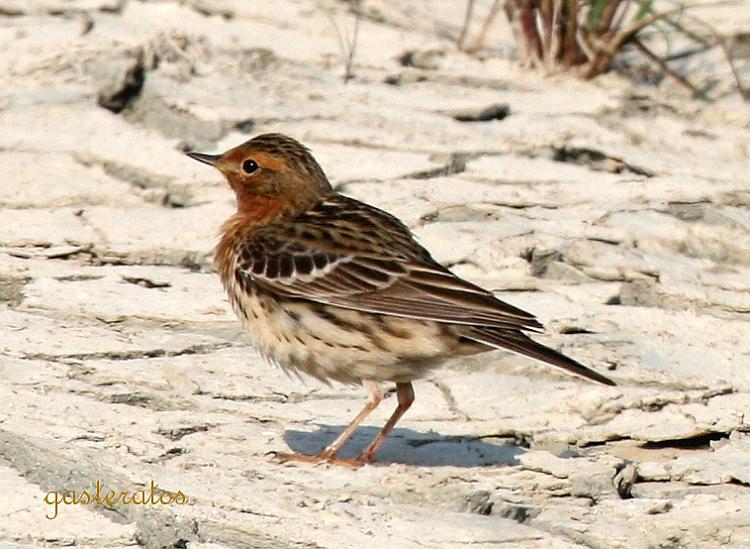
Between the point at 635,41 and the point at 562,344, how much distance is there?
115 inches

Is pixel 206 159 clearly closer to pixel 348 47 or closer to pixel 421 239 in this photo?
pixel 421 239

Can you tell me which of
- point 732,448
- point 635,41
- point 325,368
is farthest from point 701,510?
point 635,41

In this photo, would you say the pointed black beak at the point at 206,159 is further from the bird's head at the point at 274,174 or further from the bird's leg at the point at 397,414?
the bird's leg at the point at 397,414

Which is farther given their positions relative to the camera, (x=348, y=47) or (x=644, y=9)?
(x=348, y=47)

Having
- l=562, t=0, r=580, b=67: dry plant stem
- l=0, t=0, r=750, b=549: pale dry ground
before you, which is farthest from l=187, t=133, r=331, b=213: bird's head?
l=562, t=0, r=580, b=67: dry plant stem

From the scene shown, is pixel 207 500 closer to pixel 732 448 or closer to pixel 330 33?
pixel 732 448

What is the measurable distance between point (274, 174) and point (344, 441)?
1.11 meters

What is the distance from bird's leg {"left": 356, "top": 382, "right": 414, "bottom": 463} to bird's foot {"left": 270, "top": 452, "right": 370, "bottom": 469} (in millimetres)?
69

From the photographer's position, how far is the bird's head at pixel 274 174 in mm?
5773

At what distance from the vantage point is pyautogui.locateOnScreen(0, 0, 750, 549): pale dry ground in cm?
468

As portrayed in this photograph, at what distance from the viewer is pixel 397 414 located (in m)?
5.25

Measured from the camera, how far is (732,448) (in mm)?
5266

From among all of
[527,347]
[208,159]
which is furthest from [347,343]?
[208,159]

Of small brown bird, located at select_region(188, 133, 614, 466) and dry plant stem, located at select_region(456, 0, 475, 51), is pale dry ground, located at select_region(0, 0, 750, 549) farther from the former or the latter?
small brown bird, located at select_region(188, 133, 614, 466)
